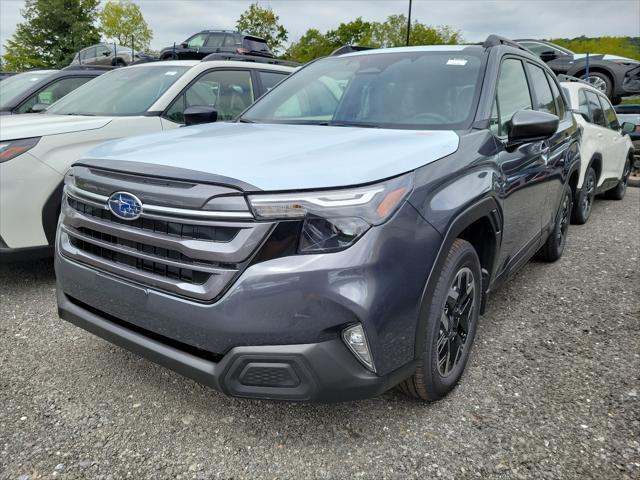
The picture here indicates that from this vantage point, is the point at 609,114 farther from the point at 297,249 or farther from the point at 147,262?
the point at 147,262

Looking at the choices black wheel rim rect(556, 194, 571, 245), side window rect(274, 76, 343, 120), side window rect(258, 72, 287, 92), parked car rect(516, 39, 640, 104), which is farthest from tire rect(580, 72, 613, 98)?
side window rect(274, 76, 343, 120)

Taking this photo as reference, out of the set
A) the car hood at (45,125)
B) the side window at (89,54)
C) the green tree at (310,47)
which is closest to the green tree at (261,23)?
the green tree at (310,47)

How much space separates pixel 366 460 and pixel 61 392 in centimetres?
152

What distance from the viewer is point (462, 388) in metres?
2.62

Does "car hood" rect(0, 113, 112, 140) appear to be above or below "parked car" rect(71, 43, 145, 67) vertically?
below

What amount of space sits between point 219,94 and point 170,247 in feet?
11.2

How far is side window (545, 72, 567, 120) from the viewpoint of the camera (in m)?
4.22

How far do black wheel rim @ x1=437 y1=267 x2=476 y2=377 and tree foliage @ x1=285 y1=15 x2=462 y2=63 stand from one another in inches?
1958

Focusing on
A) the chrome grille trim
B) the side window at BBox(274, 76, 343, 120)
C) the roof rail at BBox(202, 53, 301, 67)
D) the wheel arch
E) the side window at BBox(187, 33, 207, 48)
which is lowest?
the wheel arch

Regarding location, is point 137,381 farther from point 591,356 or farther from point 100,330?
point 591,356

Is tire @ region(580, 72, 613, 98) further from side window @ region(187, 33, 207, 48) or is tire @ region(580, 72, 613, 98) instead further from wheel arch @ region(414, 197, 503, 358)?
wheel arch @ region(414, 197, 503, 358)

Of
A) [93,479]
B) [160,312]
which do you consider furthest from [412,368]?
[93,479]

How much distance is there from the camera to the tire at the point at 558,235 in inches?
172

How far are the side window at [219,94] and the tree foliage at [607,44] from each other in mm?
69506
